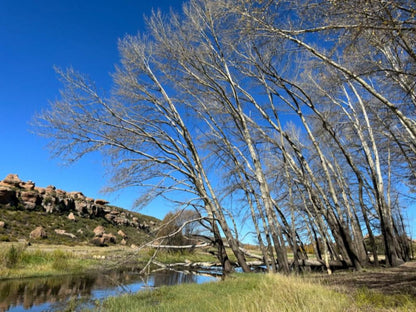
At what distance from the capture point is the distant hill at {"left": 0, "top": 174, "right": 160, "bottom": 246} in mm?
35047

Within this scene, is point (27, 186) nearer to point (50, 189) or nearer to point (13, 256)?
point (50, 189)

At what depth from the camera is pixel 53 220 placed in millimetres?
43406

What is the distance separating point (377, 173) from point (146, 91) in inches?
423

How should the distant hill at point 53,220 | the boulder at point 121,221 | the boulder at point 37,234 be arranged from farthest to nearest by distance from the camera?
the boulder at point 121,221
the distant hill at point 53,220
the boulder at point 37,234

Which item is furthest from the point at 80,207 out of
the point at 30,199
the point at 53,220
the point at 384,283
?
the point at 384,283

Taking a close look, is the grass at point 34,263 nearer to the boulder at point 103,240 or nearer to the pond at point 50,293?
the pond at point 50,293

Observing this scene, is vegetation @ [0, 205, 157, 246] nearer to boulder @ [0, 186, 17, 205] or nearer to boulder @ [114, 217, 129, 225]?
boulder @ [0, 186, 17, 205]

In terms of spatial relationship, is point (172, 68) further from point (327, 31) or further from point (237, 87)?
point (327, 31)

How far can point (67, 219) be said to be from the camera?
46.5m

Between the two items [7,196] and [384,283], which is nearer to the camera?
[384,283]

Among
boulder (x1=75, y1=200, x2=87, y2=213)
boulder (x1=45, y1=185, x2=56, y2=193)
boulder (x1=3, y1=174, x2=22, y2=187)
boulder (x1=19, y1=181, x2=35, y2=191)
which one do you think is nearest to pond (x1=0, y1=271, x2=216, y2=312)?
boulder (x1=75, y1=200, x2=87, y2=213)

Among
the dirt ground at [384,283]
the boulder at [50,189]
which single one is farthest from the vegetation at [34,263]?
the boulder at [50,189]

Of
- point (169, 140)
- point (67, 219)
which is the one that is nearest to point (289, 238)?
point (169, 140)

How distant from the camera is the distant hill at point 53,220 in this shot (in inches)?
1380
